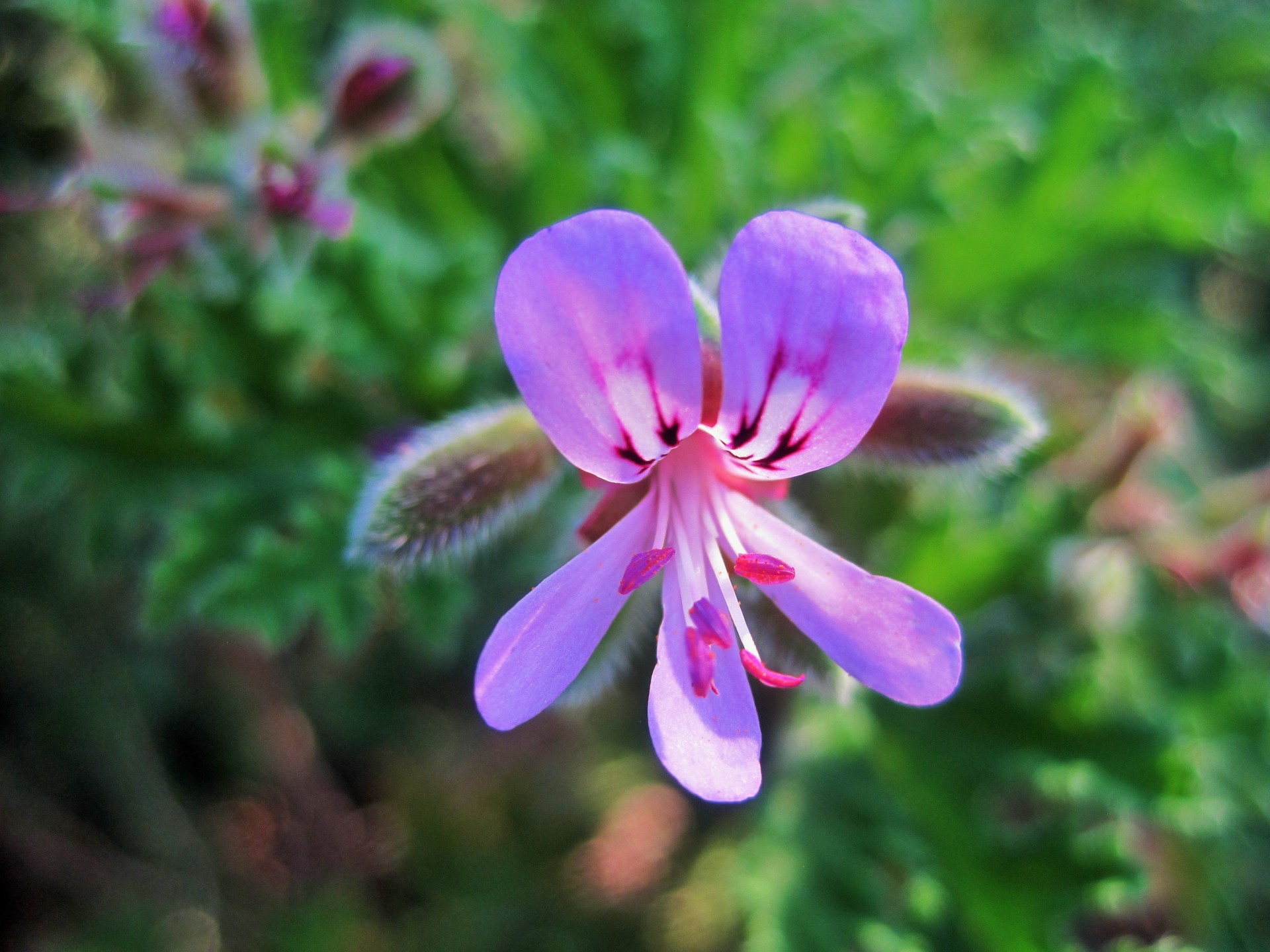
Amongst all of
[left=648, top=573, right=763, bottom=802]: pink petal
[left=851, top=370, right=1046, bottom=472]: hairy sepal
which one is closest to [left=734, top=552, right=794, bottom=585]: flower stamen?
[left=648, top=573, right=763, bottom=802]: pink petal

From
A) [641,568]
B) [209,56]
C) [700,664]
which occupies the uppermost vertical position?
[209,56]

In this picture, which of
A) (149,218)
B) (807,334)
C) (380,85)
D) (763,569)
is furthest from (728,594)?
(149,218)

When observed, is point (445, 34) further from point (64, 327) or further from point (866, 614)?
point (866, 614)

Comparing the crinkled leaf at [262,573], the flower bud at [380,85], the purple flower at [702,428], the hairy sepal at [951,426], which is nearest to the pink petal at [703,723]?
the purple flower at [702,428]

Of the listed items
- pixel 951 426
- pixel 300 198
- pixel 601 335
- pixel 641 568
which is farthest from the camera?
pixel 300 198

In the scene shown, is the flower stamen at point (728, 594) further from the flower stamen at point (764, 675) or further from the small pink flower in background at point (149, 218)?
the small pink flower in background at point (149, 218)

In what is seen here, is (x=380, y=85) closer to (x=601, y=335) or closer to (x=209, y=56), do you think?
(x=209, y=56)
